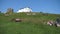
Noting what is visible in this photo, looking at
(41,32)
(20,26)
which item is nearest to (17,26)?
(20,26)

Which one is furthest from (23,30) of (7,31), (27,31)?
(7,31)

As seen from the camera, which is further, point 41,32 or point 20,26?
point 20,26

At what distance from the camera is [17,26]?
102 ft

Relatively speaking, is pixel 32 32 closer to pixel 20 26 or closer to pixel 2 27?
pixel 20 26

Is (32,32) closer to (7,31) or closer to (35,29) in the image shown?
(35,29)

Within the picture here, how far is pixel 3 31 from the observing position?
2819cm

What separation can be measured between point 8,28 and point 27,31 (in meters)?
3.62

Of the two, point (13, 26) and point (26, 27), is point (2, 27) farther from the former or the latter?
point (26, 27)

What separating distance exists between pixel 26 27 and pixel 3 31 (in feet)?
14.7

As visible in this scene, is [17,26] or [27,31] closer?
[27,31]

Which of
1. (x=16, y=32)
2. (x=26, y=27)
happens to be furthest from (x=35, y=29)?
(x=16, y=32)

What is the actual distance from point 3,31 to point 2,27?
7.66 feet

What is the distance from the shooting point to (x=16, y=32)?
2752 centimetres

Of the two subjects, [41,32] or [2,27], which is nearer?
[41,32]
